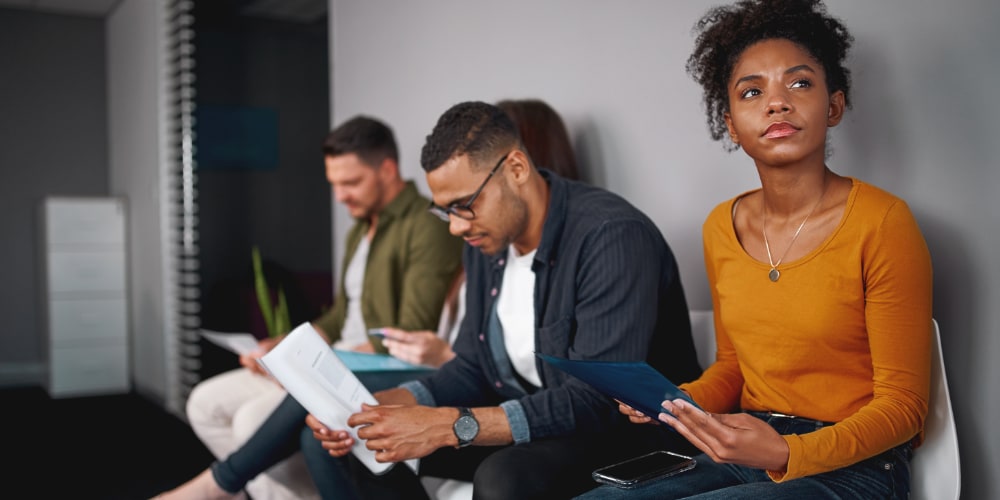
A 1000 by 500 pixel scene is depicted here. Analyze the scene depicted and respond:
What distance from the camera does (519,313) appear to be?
6.31 ft

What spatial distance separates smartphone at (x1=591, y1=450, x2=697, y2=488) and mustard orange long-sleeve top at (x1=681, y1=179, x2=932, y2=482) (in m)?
0.14

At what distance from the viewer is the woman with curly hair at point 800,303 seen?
1.24 m

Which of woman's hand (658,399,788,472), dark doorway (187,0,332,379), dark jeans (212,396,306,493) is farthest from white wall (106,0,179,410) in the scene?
woman's hand (658,399,788,472)

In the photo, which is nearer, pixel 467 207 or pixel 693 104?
pixel 467 207

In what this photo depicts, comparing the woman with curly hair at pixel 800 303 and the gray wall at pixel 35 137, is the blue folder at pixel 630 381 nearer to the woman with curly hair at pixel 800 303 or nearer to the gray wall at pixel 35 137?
the woman with curly hair at pixel 800 303

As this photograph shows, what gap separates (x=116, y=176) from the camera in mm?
6418

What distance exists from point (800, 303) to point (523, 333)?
0.68 meters

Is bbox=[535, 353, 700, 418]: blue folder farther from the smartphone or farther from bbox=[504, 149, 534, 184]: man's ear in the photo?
bbox=[504, 149, 534, 184]: man's ear

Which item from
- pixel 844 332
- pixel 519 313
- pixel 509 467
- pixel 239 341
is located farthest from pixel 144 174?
pixel 844 332

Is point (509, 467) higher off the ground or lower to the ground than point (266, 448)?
higher

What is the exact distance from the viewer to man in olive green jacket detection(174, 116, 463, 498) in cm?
261

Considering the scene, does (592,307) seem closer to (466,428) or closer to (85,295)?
(466,428)

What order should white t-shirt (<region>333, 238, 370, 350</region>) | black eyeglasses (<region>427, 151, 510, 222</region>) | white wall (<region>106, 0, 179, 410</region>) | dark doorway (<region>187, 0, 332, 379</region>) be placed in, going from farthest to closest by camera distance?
dark doorway (<region>187, 0, 332, 379</region>) → white wall (<region>106, 0, 179, 410</region>) → white t-shirt (<region>333, 238, 370, 350</region>) → black eyeglasses (<region>427, 151, 510, 222</region>)

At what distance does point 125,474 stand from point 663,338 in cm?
270
